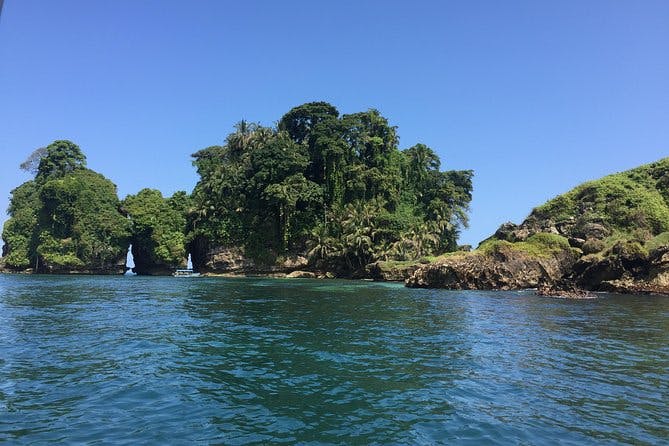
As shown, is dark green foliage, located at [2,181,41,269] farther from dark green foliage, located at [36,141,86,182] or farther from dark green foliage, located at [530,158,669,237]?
dark green foliage, located at [530,158,669,237]

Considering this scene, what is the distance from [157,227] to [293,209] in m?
27.0

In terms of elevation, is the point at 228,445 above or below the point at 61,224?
below

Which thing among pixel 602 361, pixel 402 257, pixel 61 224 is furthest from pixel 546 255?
pixel 61 224

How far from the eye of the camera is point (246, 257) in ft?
275

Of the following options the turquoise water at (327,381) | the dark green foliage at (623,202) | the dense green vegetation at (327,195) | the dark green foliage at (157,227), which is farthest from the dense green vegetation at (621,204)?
the dark green foliage at (157,227)

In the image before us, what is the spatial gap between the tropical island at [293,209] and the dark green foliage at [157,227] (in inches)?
10.6

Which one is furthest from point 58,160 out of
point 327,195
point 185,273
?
point 327,195

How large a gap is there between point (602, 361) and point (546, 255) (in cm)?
4068

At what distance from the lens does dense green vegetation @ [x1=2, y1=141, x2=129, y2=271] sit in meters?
85.9

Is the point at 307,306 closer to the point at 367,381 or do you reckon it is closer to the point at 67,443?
the point at 367,381

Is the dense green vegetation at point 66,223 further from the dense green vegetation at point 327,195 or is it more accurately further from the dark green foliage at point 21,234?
the dense green vegetation at point 327,195

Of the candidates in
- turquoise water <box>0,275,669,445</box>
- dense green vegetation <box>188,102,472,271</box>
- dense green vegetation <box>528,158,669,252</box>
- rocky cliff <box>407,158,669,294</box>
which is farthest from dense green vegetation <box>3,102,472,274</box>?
turquoise water <box>0,275,669,445</box>

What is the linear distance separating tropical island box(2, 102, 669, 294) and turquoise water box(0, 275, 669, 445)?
4594 centimetres

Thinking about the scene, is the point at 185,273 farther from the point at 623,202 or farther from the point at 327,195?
the point at 623,202
